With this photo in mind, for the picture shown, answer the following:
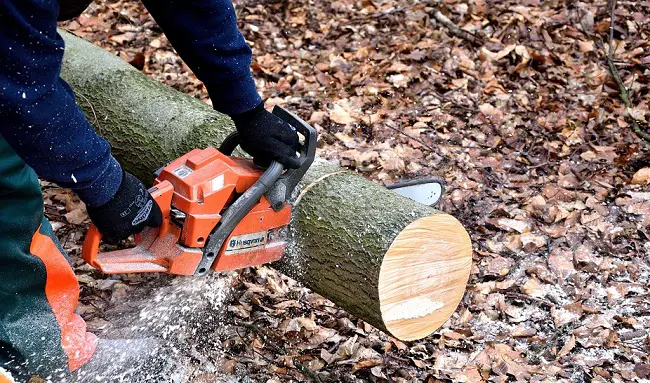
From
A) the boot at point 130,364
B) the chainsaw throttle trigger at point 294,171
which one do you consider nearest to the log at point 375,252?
the chainsaw throttle trigger at point 294,171

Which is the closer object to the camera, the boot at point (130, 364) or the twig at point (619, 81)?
the boot at point (130, 364)

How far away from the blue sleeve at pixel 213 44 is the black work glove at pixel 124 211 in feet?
1.91

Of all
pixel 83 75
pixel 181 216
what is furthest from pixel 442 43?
pixel 181 216

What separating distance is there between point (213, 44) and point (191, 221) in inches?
29.1

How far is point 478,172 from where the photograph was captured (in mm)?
4707

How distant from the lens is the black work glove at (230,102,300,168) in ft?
9.57

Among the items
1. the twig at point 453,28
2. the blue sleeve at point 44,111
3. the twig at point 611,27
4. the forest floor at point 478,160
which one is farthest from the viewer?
the twig at point 453,28

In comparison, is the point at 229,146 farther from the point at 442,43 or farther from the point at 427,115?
the point at 442,43

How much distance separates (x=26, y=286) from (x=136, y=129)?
1341 mm

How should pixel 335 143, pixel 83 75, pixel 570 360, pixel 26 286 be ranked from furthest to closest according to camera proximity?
pixel 335 143, pixel 83 75, pixel 570 360, pixel 26 286

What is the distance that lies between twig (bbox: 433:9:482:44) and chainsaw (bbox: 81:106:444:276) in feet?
11.2

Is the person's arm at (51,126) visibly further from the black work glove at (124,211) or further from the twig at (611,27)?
the twig at (611,27)

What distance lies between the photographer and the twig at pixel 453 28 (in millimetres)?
6006

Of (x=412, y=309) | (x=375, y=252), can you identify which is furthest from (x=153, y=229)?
(x=412, y=309)
